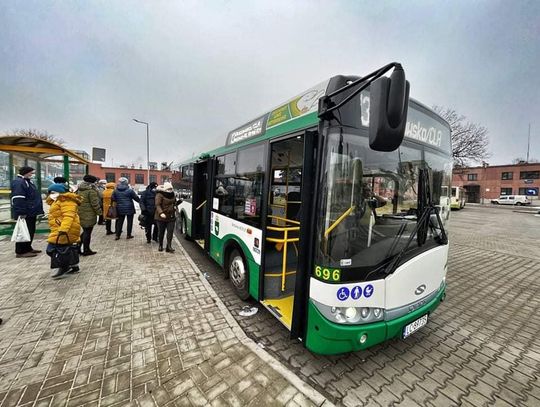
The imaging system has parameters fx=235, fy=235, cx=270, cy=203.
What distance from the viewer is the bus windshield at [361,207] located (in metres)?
2.19

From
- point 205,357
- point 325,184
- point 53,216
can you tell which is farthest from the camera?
point 53,216

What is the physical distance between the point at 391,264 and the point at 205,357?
7.42 feet

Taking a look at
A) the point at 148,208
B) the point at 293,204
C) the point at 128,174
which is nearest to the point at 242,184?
the point at 293,204

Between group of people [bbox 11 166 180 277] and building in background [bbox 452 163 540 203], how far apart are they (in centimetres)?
5074

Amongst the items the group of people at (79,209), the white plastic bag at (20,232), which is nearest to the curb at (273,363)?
the group of people at (79,209)

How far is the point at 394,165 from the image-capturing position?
8.27 ft

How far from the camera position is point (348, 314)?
7.29 feet

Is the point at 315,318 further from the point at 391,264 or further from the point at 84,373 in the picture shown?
the point at 84,373

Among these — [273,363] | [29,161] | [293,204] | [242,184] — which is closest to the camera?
[273,363]

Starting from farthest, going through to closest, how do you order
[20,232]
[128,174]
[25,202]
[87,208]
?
[128,174] < [87,208] < [25,202] < [20,232]

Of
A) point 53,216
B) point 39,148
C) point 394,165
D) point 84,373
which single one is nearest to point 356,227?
point 394,165

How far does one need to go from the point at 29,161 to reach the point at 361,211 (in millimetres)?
12468

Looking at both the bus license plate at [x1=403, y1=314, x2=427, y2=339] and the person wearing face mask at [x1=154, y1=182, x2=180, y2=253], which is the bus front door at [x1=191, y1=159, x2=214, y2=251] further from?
the bus license plate at [x1=403, y1=314, x2=427, y2=339]

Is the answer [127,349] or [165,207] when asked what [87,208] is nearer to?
[165,207]
